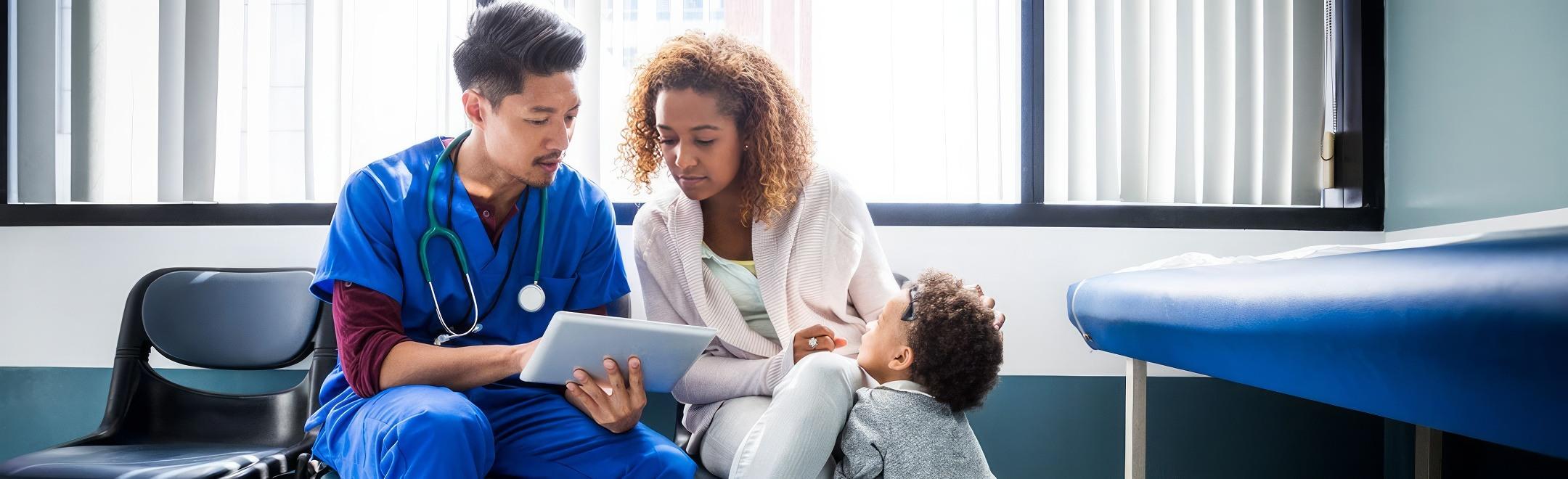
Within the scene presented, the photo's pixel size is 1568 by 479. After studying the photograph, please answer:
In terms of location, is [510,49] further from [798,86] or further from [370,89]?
[370,89]

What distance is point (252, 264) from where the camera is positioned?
2.39 m

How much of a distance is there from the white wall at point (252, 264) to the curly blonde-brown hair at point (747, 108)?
56 centimetres

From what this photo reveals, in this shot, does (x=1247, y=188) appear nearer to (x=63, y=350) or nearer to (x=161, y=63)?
(x=161, y=63)

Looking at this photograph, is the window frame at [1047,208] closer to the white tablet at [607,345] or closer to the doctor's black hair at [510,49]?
the doctor's black hair at [510,49]

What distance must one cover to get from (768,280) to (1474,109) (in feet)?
5.70

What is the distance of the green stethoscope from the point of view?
4.82ft

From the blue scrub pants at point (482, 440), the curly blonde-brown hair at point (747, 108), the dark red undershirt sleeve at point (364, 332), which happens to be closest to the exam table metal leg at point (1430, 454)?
the curly blonde-brown hair at point (747, 108)

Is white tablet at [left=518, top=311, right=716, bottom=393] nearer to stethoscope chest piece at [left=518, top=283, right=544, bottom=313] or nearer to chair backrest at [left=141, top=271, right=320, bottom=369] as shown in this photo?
stethoscope chest piece at [left=518, top=283, right=544, bottom=313]

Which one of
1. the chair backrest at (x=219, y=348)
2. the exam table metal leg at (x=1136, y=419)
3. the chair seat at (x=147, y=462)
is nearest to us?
the chair seat at (x=147, y=462)

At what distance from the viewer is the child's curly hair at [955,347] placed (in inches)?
54.2

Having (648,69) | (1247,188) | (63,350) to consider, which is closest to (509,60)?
(648,69)

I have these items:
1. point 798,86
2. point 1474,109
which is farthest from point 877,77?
point 1474,109

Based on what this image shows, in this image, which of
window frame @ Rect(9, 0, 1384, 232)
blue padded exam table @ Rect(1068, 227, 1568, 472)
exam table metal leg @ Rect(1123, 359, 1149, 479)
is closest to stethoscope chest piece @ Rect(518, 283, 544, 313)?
window frame @ Rect(9, 0, 1384, 232)

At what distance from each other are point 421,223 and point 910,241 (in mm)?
1301
